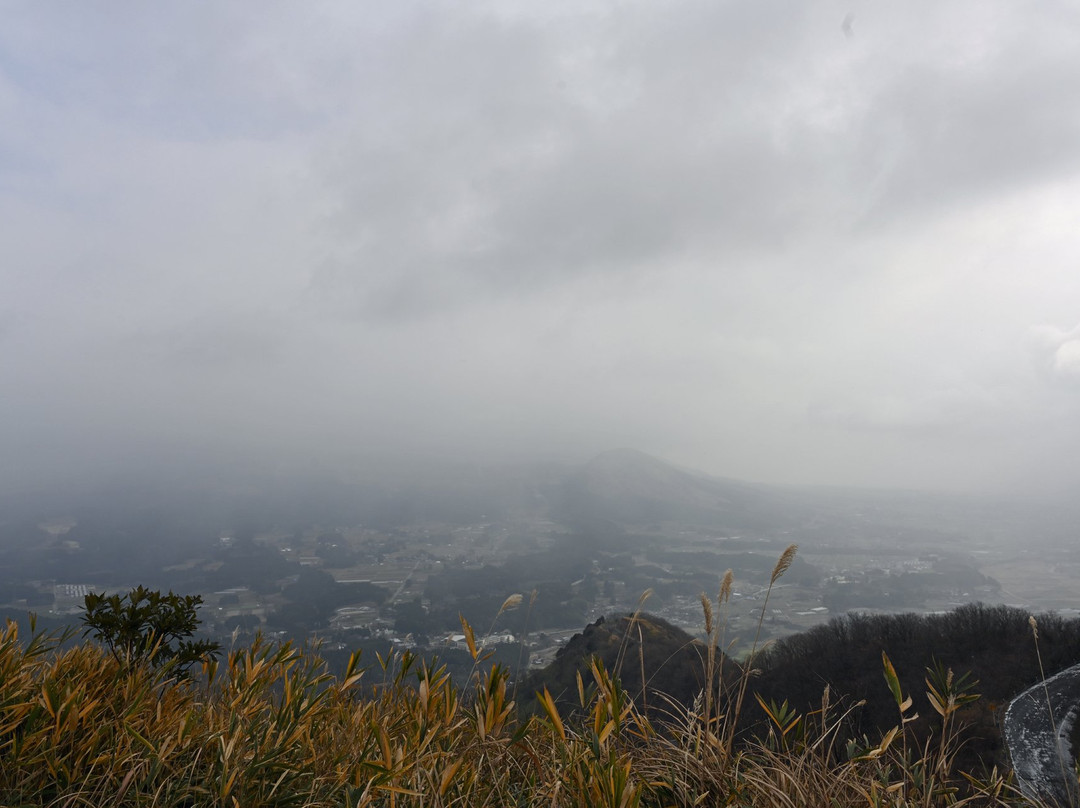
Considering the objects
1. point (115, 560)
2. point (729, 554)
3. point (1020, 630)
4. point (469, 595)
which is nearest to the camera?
point (1020, 630)

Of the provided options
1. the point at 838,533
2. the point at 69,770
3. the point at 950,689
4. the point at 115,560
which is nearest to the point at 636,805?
the point at 950,689

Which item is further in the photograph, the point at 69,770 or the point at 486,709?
the point at 69,770

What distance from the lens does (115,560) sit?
8462 centimetres

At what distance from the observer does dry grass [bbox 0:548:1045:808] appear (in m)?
2.24

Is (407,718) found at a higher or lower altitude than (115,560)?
higher

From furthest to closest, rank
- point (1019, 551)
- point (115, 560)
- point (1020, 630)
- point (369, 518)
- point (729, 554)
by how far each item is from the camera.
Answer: point (369, 518) < point (1019, 551) < point (729, 554) < point (115, 560) < point (1020, 630)

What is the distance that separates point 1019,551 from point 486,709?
448ft

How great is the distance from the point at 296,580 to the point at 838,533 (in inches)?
4112

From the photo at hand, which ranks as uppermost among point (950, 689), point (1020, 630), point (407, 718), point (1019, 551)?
point (950, 689)

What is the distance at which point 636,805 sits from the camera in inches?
73.7

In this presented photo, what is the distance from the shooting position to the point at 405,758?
2.37m

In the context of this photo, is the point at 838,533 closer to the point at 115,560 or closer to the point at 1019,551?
the point at 1019,551

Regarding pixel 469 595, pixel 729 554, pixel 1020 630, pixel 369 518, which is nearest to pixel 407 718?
pixel 1020 630

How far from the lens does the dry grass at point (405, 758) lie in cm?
224
